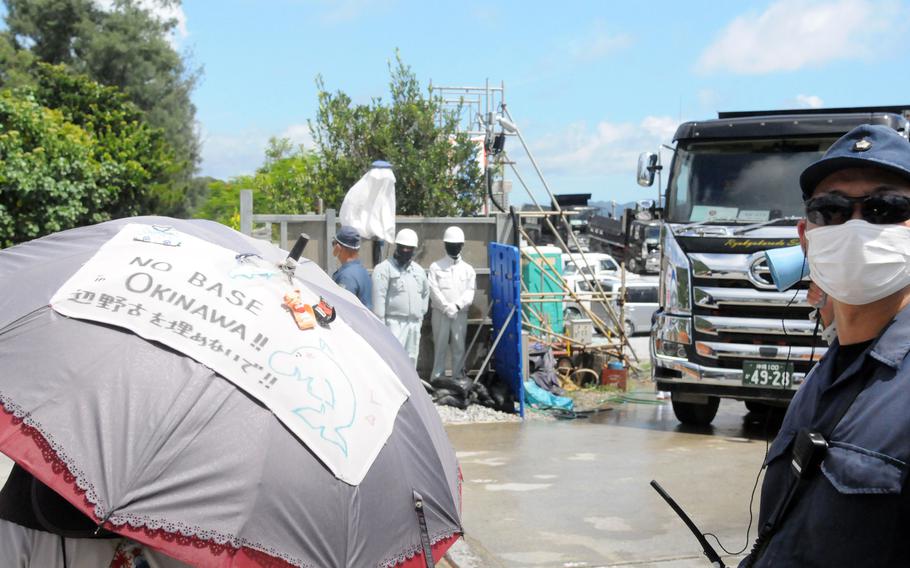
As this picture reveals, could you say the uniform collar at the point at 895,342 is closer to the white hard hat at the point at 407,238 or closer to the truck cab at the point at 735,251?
the truck cab at the point at 735,251

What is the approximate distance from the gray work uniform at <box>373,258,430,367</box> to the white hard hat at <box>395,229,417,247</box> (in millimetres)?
226

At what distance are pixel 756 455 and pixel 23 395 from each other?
728cm

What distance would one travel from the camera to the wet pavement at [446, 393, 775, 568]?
5953 millimetres

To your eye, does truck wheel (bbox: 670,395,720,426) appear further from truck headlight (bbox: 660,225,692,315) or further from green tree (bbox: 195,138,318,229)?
green tree (bbox: 195,138,318,229)

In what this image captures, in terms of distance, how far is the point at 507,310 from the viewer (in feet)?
36.3

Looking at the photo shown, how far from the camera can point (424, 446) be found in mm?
3176

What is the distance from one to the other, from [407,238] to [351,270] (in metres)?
2.42

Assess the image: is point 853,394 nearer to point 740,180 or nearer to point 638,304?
point 740,180

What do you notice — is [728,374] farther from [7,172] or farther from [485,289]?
[7,172]

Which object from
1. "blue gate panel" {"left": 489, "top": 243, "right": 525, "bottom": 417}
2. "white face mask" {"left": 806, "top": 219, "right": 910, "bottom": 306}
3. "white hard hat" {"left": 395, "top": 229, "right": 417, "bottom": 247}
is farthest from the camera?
"white hard hat" {"left": 395, "top": 229, "right": 417, "bottom": 247}

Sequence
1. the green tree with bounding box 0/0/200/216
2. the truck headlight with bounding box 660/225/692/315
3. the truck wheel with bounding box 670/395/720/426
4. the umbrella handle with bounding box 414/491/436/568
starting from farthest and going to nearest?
the green tree with bounding box 0/0/200/216
the truck wheel with bounding box 670/395/720/426
the truck headlight with bounding box 660/225/692/315
the umbrella handle with bounding box 414/491/436/568

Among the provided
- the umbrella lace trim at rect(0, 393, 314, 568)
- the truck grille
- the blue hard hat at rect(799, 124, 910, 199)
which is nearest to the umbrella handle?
the umbrella lace trim at rect(0, 393, 314, 568)

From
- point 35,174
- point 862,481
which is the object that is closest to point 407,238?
point 862,481

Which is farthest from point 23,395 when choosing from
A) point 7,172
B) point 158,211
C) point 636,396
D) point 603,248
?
point 603,248
